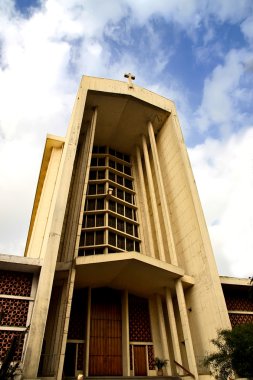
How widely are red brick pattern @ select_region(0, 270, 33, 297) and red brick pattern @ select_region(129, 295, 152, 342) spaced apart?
5.27m

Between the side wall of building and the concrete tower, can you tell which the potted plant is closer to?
the concrete tower

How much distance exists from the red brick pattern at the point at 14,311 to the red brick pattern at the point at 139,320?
17.4 feet

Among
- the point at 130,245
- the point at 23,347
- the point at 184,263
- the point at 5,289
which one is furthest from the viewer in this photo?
the point at 130,245

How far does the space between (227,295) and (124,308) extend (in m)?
4.57

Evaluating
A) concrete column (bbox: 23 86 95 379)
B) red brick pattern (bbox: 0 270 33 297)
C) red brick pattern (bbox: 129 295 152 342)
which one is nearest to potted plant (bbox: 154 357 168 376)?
red brick pattern (bbox: 129 295 152 342)

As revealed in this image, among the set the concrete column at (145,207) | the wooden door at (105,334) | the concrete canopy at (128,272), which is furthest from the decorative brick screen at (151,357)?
the concrete column at (145,207)

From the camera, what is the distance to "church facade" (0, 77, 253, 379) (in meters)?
10.2

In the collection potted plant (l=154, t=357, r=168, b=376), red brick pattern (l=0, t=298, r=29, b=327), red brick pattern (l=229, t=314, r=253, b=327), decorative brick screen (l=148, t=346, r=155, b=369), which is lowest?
potted plant (l=154, t=357, r=168, b=376)

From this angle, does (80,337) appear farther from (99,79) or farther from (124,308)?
(99,79)

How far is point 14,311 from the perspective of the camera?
9766 millimetres

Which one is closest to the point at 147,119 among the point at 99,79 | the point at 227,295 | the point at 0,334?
the point at 99,79

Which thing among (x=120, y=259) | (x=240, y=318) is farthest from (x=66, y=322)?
(x=240, y=318)

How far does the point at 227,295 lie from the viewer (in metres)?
13.8

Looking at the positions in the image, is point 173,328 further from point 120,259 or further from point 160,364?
point 120,259
